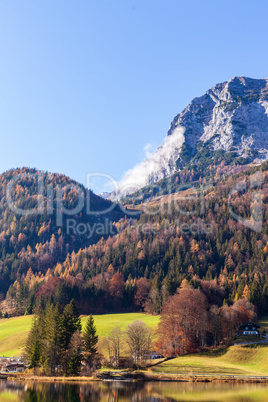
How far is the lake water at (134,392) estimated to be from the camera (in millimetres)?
51125

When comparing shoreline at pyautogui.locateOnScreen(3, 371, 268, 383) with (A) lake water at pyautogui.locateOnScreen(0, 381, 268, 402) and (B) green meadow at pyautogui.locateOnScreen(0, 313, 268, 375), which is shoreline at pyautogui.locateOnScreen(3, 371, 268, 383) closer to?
(B) green meadow at pyautogui.locateOnScreen(0, 313, 268, 375)

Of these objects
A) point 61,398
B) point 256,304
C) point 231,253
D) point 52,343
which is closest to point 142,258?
point 231,253

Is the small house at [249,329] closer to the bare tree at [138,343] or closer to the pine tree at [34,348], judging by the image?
the bare tree at [138,343]

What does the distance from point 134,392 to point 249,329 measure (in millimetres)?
62070

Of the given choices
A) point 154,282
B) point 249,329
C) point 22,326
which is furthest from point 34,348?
point 154,282

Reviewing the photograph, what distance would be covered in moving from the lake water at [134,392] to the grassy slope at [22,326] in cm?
4174

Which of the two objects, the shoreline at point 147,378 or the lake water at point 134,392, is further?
the shoreline at point 147,378

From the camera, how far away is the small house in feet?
354

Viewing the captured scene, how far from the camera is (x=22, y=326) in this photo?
13038 cm

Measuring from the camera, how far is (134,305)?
162m

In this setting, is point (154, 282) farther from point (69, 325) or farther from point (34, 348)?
point (34, 348)

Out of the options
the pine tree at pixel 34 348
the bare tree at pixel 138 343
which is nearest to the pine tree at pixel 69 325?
the pine tree at pixel 34 348

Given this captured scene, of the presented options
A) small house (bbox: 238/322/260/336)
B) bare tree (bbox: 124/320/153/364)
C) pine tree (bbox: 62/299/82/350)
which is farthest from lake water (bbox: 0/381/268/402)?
small house (bbox: 238/322/260/336)

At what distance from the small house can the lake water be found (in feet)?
140
